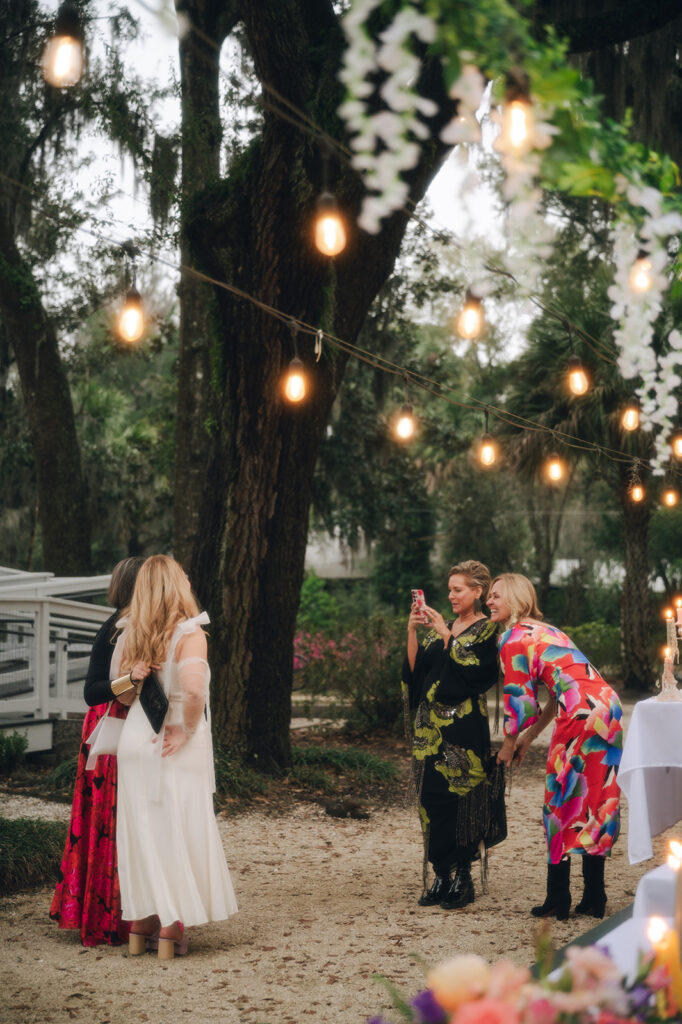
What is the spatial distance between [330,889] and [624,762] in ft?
6.93

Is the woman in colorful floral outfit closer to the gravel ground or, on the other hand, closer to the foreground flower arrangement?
the gravel ground

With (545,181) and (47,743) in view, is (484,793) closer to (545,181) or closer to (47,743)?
(545,181)

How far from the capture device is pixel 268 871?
6.55 m

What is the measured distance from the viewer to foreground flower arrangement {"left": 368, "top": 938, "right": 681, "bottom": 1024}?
137 centimetres

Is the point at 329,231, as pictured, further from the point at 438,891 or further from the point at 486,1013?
the point at 486,1013

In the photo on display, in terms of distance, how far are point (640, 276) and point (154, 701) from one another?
8.98 feet

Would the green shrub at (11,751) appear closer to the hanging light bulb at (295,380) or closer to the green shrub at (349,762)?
the green shrub at (349,762)

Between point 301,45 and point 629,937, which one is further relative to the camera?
point 301,45

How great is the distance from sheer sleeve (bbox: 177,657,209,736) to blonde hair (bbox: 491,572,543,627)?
5.53ft

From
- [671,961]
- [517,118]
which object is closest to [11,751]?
[517,118]

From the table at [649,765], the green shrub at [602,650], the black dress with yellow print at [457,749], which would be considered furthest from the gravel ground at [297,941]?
the green shrub at [602,650]

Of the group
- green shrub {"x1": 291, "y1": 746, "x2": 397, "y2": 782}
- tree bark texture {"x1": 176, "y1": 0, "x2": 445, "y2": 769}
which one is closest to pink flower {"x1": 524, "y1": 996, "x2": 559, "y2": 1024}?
tree bark texture {"x1": 176, "y1": 0, "x2": 445, "y2": 769}

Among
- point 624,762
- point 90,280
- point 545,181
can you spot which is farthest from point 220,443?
point 90,280

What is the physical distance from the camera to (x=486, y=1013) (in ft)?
4.30
